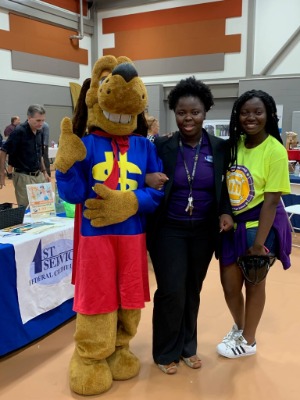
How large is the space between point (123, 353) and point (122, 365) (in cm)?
6

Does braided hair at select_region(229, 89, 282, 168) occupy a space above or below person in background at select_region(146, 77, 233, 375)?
above

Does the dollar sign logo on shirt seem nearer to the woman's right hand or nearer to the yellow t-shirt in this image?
the woman's right hand

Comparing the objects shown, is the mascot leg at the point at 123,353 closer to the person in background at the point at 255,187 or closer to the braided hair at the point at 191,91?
the person in background at the point at 255,187

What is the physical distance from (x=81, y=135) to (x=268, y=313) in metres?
1.83

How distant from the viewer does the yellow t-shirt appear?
1823 millimetres

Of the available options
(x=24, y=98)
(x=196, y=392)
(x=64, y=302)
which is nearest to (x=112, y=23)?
(x=24, y=98)

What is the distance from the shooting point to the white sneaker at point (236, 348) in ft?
7.18

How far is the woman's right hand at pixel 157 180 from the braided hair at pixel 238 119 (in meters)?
0.36

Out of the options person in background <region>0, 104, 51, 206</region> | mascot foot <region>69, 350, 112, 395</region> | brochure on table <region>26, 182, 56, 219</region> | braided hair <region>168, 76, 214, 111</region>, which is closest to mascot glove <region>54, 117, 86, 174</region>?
braided hair <region>168, 76, 214, 111</region>

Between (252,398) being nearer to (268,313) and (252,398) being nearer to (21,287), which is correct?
(268,313)

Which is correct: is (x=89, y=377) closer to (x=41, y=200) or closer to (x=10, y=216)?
(x=10, y=216)

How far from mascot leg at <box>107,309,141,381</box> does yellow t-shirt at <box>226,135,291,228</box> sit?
750 mm

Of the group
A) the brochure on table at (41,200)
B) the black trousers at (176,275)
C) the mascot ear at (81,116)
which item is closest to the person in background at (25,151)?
the brochure on table at (41,200)

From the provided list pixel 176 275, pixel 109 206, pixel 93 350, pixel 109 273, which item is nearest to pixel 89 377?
pixel 93 350
